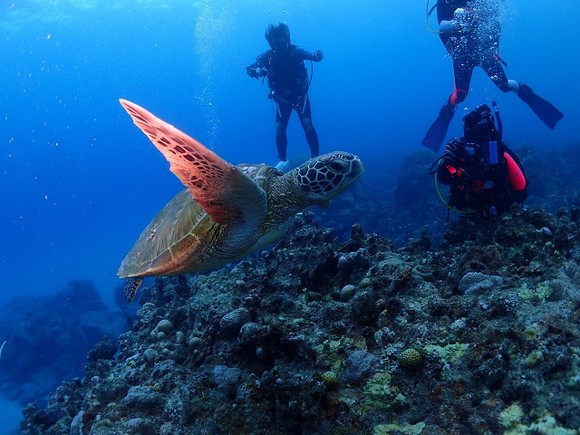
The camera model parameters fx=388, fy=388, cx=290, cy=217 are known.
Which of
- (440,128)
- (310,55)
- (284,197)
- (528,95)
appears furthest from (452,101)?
(284,197)

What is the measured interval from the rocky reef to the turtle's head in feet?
2.09

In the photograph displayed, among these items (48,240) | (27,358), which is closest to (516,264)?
(27,358)

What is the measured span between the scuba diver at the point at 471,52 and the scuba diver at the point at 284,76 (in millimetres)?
3093

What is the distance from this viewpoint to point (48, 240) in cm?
5994

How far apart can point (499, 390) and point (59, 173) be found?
12871 centimetres

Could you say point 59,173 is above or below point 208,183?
above

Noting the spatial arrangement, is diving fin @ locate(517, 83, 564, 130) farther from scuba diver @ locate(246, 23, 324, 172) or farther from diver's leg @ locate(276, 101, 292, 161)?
diver's leg @ locate(276, 101, 292, 161)

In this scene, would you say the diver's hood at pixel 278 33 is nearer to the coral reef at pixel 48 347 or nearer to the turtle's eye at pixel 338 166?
the turtle's eye at pixel 338 166

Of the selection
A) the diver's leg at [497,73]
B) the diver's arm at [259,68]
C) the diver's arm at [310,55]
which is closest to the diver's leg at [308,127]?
the diver's arm at [310,55]

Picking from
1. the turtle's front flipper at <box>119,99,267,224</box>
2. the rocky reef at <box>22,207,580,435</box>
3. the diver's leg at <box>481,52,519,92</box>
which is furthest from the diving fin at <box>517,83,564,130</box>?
the turtle's front flipper at <box>119,99,267,224</box>

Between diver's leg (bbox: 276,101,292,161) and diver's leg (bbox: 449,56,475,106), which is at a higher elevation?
diver's leg (bbox: 276,101,292,161)

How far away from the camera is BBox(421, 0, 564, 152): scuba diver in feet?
25.9

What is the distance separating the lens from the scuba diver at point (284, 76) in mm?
10148

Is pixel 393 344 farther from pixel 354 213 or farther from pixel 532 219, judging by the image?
pixel 354 213
